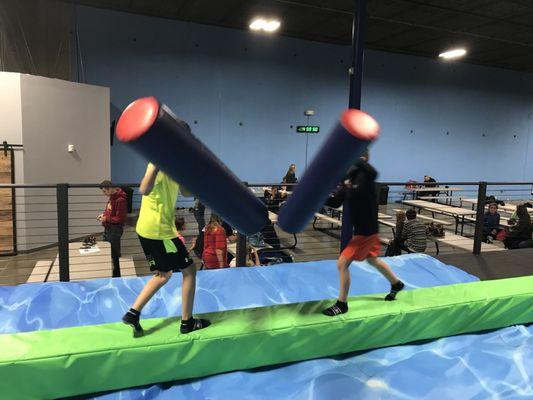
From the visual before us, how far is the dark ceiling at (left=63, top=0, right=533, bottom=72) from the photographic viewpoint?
27.5ft

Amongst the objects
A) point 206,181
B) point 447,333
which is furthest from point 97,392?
point 447,333

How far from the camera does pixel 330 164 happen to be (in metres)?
2.02

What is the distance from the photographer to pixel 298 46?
1080 centimetres

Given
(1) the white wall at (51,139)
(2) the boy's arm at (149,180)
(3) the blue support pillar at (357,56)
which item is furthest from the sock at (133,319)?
(1) the white wall at (51,139)

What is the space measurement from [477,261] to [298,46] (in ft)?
26.4

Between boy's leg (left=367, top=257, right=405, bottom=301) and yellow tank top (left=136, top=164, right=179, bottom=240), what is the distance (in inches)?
55.9

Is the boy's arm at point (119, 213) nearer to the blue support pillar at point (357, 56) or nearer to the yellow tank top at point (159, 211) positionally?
the yellow tank top at point (159, 211)

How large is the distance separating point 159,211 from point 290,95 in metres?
9.14

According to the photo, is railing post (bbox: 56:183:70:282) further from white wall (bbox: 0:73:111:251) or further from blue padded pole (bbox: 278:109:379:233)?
white wall (bbox: 0:73:111:251)

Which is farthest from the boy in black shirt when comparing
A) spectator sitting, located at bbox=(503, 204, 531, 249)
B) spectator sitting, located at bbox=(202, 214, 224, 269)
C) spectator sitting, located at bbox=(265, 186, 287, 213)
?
spectator sitting, located at bbox=(503, 204, 531, 249)

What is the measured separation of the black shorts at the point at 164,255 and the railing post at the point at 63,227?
152 cm

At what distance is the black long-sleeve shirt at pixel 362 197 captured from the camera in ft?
8.74

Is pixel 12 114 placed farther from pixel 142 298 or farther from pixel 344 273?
pixel 344 273

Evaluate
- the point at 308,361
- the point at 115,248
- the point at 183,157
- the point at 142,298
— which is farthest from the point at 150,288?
the point at 115,248
